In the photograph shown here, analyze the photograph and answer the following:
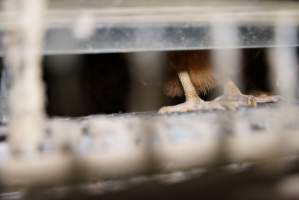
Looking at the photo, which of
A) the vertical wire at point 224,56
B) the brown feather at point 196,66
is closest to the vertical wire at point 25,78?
the vertical wire at point 224,56

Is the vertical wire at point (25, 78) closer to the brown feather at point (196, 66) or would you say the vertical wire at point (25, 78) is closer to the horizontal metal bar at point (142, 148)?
the horizontal metal bar at point (142, 148)

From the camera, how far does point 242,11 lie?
1.24m

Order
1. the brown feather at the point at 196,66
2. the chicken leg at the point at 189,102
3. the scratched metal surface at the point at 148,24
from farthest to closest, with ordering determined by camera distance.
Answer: the brown feather at the point at 196,66, the chicken leg at the point at 189,102, the scratched metal surface at the point at 148,24

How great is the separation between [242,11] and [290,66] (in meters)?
0.37

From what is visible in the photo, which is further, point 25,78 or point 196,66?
point 196,66

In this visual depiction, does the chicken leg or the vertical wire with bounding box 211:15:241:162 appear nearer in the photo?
the vertical wire with bounding box 211:15:241:162

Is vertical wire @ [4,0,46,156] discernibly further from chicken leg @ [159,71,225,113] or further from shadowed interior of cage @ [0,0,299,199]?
chicken leg @ [159,71,225,113]

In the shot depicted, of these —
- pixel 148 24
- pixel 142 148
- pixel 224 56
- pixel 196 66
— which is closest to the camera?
pixel 142 148

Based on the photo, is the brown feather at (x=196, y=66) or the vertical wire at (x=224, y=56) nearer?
the vertical wire at (x=224, y=56)

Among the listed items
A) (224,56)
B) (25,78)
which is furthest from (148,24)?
(25,78)

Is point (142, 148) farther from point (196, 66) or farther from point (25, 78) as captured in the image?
point (196, 66)

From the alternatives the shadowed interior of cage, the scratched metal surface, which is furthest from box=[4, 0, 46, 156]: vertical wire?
the scratched metal surface

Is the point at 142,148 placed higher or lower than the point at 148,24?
lower

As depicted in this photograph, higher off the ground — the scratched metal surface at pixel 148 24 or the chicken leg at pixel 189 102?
the scratched metal surface at pixel 148 24
